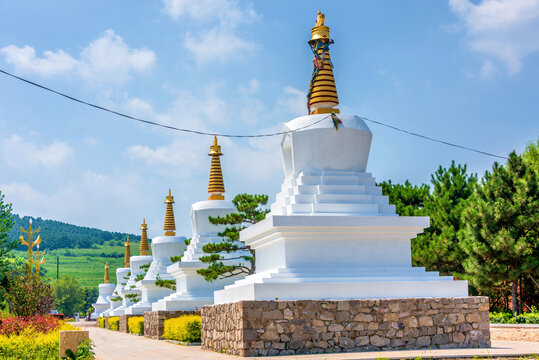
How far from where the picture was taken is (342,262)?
1803 cm

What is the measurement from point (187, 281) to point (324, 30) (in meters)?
15.3

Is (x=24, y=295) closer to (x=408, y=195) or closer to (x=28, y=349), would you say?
(x=28, y=349)

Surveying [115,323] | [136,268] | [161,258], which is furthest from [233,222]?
[136,268]

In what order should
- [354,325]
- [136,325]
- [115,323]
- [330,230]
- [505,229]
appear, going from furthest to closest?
[115,323] → [136,325] → [505,229] → [330,230] → [354,325]

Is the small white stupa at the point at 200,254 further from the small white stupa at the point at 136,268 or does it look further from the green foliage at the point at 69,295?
the green foliage at the point at 69,295

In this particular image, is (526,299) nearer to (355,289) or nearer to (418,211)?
(418,211)

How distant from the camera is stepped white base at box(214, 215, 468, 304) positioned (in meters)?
16.9

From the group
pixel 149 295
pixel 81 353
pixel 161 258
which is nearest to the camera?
pixel 81 353

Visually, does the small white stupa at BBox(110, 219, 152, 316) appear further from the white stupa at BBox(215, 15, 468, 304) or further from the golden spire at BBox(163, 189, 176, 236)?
the white stupa at BBox(215, 15, 468, 304)

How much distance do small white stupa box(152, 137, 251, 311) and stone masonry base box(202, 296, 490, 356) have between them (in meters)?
14.3

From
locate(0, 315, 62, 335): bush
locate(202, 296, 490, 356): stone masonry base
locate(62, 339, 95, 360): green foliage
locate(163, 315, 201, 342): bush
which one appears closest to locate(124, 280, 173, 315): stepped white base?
locate(163, 315, 201, 342): bush

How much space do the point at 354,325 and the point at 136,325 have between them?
24737 mm

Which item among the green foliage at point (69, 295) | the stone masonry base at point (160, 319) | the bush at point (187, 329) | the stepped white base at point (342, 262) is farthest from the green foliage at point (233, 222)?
the green foliage at point (69, 295)

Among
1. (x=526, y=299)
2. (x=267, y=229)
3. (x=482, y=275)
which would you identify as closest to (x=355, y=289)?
(x=267, y=229)
